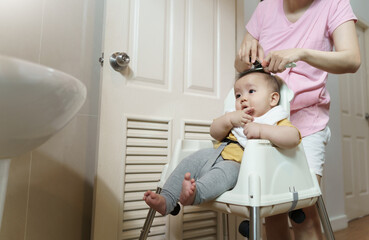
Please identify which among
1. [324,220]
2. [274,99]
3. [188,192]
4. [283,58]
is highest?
[283,58]

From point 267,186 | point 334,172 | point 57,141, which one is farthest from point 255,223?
point 334,172

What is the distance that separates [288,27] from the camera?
1.05 meters

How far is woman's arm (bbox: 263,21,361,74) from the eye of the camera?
84 cm

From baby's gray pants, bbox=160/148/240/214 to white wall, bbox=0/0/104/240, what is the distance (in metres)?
0.50

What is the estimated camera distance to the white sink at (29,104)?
44cm

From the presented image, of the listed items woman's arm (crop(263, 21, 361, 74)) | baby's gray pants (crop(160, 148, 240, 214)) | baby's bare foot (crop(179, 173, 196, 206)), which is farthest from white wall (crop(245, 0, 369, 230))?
baby's bare foot (crop(179, 173, 196, 206))

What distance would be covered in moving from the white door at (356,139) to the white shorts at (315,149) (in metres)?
1.79

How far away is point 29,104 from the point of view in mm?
471

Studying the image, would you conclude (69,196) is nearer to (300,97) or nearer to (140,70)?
(140,70)

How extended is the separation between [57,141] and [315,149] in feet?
3.05

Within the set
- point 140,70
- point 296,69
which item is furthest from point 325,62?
point 140,70

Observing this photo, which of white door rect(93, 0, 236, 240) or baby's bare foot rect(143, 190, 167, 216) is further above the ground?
white door rect(93, 0, 236, 240)

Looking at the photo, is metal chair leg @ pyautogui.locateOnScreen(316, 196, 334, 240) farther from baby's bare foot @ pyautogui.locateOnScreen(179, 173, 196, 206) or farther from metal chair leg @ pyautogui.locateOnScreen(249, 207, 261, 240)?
baby's bare foot @ pyautogui.locateOnScreen(179, 173, 196, 206)

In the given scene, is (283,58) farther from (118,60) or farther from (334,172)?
(334,172)
